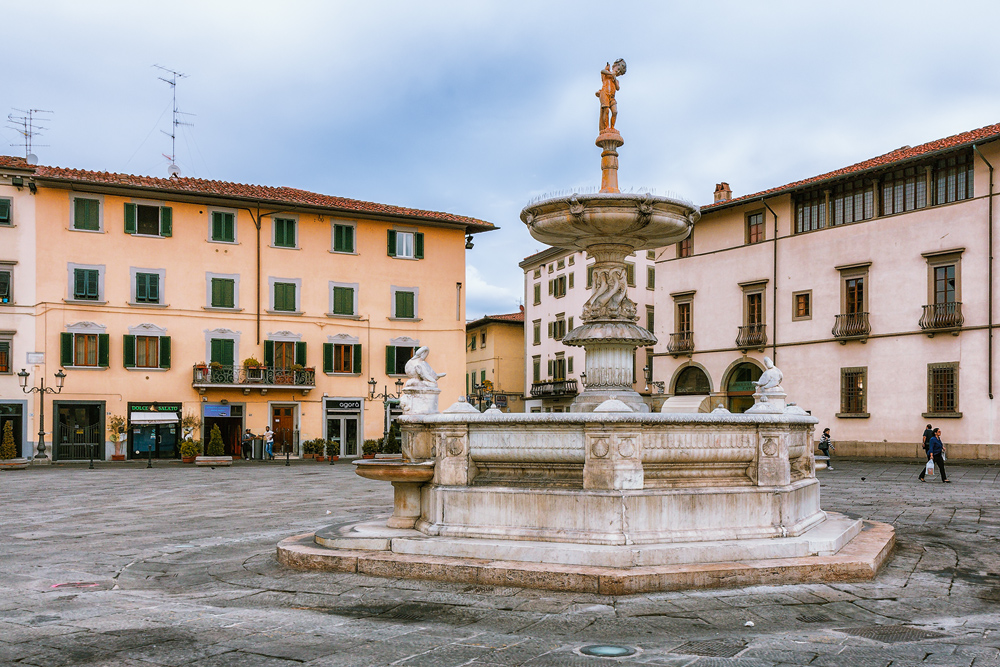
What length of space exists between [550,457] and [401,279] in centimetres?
3402

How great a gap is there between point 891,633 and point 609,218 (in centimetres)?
635

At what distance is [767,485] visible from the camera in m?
8.42

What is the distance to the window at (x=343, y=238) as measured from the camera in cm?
4047

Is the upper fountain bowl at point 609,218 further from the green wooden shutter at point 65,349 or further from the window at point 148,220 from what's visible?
the window at point 148,220

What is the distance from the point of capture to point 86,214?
35969mm

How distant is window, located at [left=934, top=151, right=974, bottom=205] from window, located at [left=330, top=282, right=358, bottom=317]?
24457mm

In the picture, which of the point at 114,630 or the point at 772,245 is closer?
the point at 114,630

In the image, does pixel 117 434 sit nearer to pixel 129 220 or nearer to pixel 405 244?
pixel 129 220

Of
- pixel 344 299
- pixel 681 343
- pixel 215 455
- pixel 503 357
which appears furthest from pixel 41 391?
pixel 503 357


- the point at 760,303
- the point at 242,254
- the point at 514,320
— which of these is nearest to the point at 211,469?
the point at 242,254

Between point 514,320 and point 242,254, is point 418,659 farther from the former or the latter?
point 514,320

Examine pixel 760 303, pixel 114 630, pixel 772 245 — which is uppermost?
pixel 772 245

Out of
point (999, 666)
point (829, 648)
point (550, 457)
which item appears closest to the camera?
point (999, 666)

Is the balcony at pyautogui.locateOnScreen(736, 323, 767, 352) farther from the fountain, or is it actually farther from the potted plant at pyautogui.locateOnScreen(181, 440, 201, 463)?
the fountain
